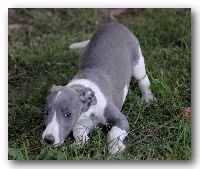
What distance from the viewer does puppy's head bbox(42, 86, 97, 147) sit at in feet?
17.3

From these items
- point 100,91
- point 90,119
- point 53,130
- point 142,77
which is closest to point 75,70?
point 142,77

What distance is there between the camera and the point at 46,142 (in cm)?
525

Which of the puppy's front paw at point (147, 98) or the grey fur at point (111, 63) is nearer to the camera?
the grey fur at point (111, 63)

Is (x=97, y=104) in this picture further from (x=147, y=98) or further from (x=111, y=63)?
(x=147, y=98)

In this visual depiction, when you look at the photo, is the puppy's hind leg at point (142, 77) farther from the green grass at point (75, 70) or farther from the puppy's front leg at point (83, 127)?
the puppy's front leg at point (83, 127)

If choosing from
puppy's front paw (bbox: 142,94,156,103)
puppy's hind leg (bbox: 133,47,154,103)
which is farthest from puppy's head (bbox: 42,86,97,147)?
puppy's hind leg (bbox: 133,47,154,103)

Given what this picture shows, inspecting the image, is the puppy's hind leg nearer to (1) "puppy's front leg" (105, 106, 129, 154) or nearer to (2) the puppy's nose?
(1) "puppy's front leg" (105, 106, 129, 154)

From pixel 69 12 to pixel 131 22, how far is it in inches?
40.4

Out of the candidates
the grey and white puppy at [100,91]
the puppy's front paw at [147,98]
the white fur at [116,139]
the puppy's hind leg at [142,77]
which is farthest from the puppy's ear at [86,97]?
the puppy's hind leg at [142,77]

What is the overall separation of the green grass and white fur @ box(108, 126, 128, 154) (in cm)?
7

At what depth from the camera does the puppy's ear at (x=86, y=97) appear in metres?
5.68

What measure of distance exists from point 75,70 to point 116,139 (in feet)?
6.28

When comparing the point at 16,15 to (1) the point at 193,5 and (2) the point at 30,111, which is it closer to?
(2) the point at 30,111
